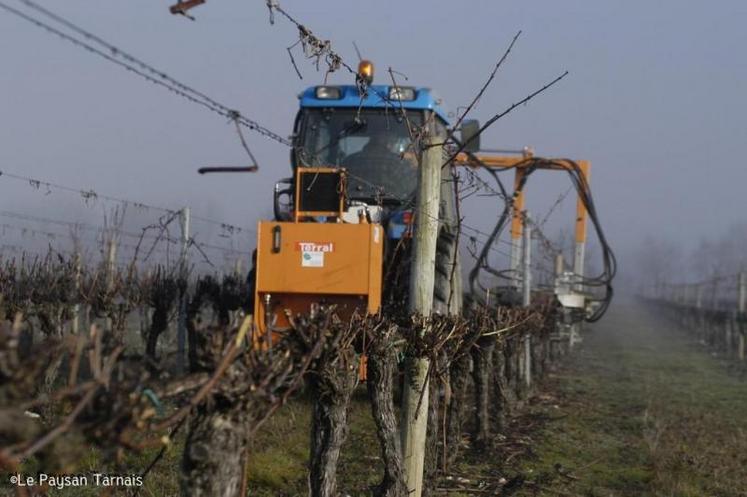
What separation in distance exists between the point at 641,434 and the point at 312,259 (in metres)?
4.36

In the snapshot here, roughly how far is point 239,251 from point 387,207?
5.67 metres

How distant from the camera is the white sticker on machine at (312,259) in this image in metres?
8.05

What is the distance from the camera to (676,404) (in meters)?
12.1

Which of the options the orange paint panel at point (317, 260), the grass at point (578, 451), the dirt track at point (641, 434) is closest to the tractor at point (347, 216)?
the orange paint panel at point (317, 260)

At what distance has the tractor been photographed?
8047 mm

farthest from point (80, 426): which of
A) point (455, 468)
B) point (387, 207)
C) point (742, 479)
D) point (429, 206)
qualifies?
point (387, 207)

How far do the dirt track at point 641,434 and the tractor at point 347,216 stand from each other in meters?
1.90

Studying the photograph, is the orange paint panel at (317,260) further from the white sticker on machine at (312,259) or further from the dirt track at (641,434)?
the dirt track at (641,434)

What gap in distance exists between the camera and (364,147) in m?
9.46

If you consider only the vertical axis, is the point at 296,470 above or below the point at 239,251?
below

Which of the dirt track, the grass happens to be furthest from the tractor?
the dirt track

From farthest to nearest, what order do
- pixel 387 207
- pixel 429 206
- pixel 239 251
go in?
pixel 239 251 < pixel 387 207 < pixel 429 206

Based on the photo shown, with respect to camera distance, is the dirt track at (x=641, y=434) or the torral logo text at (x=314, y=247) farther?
the torral logo text at (x=314, y=247)

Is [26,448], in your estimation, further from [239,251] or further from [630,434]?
[239,251]
